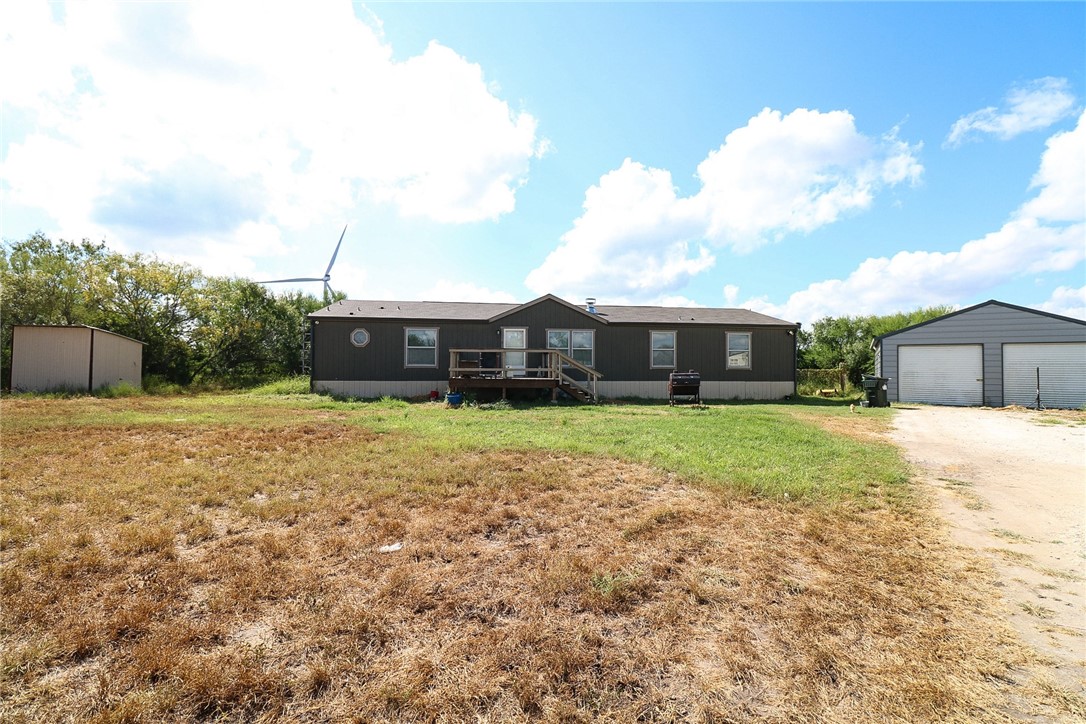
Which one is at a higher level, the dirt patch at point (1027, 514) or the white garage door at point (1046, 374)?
the white garage door at point (1046, 374)

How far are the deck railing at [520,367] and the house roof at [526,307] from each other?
1.57 m

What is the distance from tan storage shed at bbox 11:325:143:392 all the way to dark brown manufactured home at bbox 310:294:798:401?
24.3 ft

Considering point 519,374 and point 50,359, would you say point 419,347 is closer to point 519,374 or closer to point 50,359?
point 519,374

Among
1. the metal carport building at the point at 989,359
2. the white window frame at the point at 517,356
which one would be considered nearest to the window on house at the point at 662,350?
the white window frame at the point at 517,356

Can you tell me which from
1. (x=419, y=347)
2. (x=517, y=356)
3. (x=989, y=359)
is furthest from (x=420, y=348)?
(x=989, y=359)

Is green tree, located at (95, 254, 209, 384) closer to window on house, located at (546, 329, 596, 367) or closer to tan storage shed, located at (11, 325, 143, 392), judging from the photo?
tan storage shed, located at (11, 325, 143, 392)

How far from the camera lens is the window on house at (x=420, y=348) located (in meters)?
17.2

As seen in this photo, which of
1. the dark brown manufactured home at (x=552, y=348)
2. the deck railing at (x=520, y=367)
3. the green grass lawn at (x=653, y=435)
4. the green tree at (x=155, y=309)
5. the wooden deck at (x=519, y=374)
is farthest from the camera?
the green tree at (x=155, y=309)

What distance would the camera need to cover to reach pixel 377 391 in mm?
16953

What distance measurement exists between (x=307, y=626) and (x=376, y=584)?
48cm

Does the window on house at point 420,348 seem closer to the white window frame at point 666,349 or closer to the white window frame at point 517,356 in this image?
the white window frame at point 517,356

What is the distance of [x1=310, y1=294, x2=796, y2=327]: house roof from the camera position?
17312mm

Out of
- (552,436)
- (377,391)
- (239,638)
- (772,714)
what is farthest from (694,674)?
(377,391)

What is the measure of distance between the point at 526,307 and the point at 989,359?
16.5 meters
